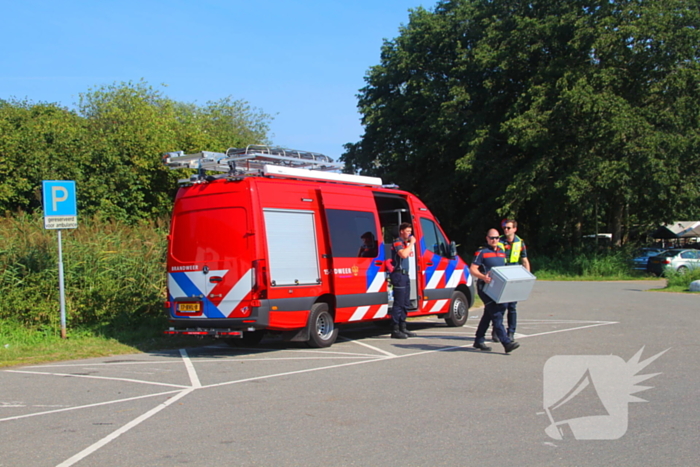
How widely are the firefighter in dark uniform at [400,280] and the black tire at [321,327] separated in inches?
48.0

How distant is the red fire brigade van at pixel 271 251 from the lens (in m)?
10.2

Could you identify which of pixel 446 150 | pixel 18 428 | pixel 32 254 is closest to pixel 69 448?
pixel 18 428

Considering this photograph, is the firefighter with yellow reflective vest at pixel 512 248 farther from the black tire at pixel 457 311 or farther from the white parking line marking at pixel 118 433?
the white parking line marking at pixel 118 433

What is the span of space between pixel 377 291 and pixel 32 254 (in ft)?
21.5

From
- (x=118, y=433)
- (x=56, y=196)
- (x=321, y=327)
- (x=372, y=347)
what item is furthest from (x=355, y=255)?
(x=118, y=433)

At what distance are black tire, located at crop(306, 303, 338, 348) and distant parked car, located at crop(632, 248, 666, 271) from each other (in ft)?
90.4

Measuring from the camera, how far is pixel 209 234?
10562 mm

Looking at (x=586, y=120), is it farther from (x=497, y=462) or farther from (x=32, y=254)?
(x=497, y=462)

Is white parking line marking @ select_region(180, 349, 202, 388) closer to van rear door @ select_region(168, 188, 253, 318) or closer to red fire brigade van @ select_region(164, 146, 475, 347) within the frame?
red fire brigade van @ select_region(164, 146, 475, 347)

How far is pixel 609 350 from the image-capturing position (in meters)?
10.1

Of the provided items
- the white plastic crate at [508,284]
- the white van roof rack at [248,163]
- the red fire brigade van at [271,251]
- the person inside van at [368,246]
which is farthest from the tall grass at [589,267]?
the white plastic crate at [508,284]

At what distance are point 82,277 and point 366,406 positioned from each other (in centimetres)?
839

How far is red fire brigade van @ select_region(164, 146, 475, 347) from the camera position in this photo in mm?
10188

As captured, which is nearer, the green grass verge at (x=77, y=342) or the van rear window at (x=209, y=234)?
the van rear window at (x=209, y=234)
